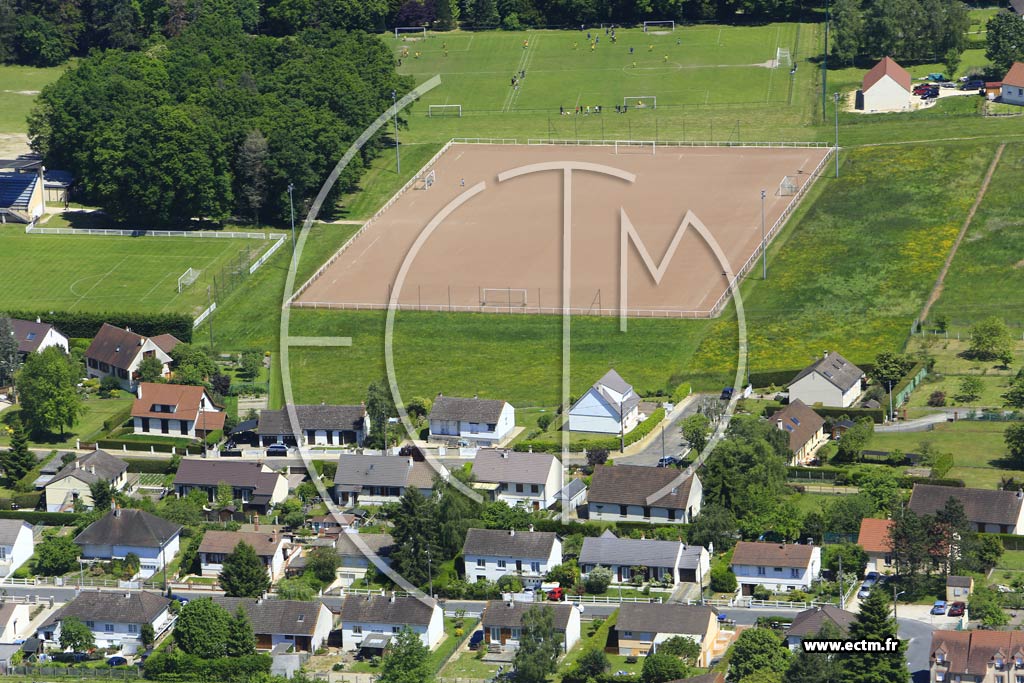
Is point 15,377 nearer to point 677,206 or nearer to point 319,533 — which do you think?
point 319,533

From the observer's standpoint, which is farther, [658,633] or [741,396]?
[741,396]

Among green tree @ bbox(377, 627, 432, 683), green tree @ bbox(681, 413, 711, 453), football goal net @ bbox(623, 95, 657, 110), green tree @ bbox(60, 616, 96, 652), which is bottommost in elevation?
green tree @ bbox(60, 616, 96, 652)

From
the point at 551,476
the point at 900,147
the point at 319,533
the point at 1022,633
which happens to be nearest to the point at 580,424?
the point at 551,476

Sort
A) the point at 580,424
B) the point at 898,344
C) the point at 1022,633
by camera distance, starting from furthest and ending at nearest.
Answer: the point at 898,344 → the point at 580,424 → the point at 1022,633

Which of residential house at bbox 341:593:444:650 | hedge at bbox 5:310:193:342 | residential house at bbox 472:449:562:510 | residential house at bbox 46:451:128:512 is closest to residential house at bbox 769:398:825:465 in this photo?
residential house at bbox 472:449:562:510

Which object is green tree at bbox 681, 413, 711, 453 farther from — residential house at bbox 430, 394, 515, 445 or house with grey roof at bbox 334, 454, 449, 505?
house with grey roof at bbox 334, 454, 449, 505

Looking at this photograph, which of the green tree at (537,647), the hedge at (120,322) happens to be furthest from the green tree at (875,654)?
the hedge at (120,322)
